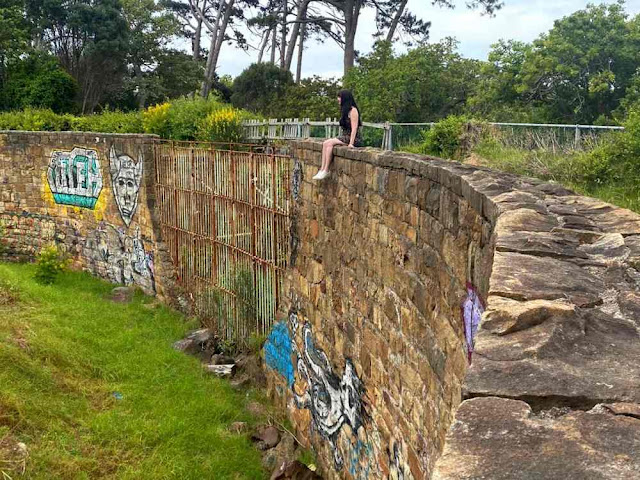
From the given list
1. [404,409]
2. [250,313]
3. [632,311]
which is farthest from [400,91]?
[632,311]

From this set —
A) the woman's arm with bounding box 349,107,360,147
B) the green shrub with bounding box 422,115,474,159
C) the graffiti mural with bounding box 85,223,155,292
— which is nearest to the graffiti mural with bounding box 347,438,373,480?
A: the woman's arm with bounding box 349,107,360,147

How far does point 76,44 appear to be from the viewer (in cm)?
2938

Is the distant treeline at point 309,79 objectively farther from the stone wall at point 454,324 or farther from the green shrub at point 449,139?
the stone wall at point 454,324

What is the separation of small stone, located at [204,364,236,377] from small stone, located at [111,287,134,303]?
3.86m

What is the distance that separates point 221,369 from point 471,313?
6.34 metres

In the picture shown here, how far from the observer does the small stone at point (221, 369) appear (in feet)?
29.9

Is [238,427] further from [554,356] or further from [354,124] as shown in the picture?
[554,356]

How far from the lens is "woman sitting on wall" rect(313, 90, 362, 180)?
678cm

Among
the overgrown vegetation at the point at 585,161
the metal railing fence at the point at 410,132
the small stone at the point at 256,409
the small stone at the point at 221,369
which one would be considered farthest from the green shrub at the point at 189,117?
the small stone at the point at 256,409

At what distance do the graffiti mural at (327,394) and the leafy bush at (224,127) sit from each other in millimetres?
4567

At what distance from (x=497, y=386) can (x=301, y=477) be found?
518 cm

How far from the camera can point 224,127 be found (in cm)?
1163

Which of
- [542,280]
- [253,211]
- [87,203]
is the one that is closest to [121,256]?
[87,203]

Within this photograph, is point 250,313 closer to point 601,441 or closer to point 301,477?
point 301,477
